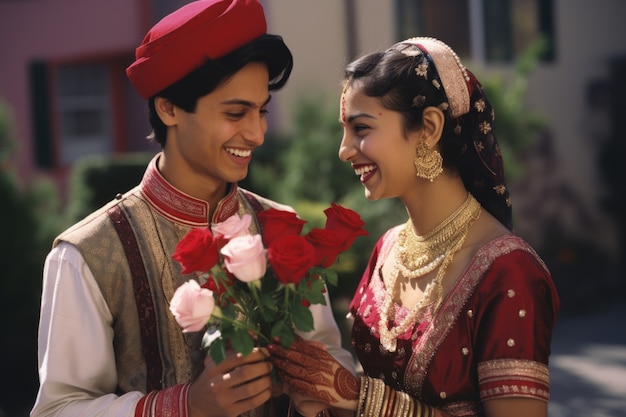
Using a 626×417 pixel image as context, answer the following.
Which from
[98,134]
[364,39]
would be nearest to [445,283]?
[364,39]

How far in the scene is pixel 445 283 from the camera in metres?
2.74

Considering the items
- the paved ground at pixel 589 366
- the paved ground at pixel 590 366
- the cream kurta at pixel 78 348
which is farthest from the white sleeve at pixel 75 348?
the paved ground at pixel 590 366

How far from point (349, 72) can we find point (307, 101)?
5.78m

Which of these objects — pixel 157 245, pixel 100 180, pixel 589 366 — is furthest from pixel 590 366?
pixel 157 245

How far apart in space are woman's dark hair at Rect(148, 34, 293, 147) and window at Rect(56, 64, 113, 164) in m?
8.55

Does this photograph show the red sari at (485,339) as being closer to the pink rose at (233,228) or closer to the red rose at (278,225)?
the red rose at (278,225)

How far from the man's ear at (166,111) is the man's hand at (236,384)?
0.76 metres

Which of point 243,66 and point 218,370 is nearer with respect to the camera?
point 218,370

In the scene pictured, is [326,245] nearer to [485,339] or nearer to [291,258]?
[291,258]

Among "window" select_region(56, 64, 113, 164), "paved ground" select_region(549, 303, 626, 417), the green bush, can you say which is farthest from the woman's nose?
"window" select_region(56, 64, 113, 164)

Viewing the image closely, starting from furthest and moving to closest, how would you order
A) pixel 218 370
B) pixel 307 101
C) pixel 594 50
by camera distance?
pixel 594 50, pixel 307 101, pixel 218 370

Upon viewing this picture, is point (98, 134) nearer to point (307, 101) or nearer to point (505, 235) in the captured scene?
point (307, 101)

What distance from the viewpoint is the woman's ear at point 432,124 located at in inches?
106

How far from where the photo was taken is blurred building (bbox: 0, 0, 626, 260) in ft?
31.8
